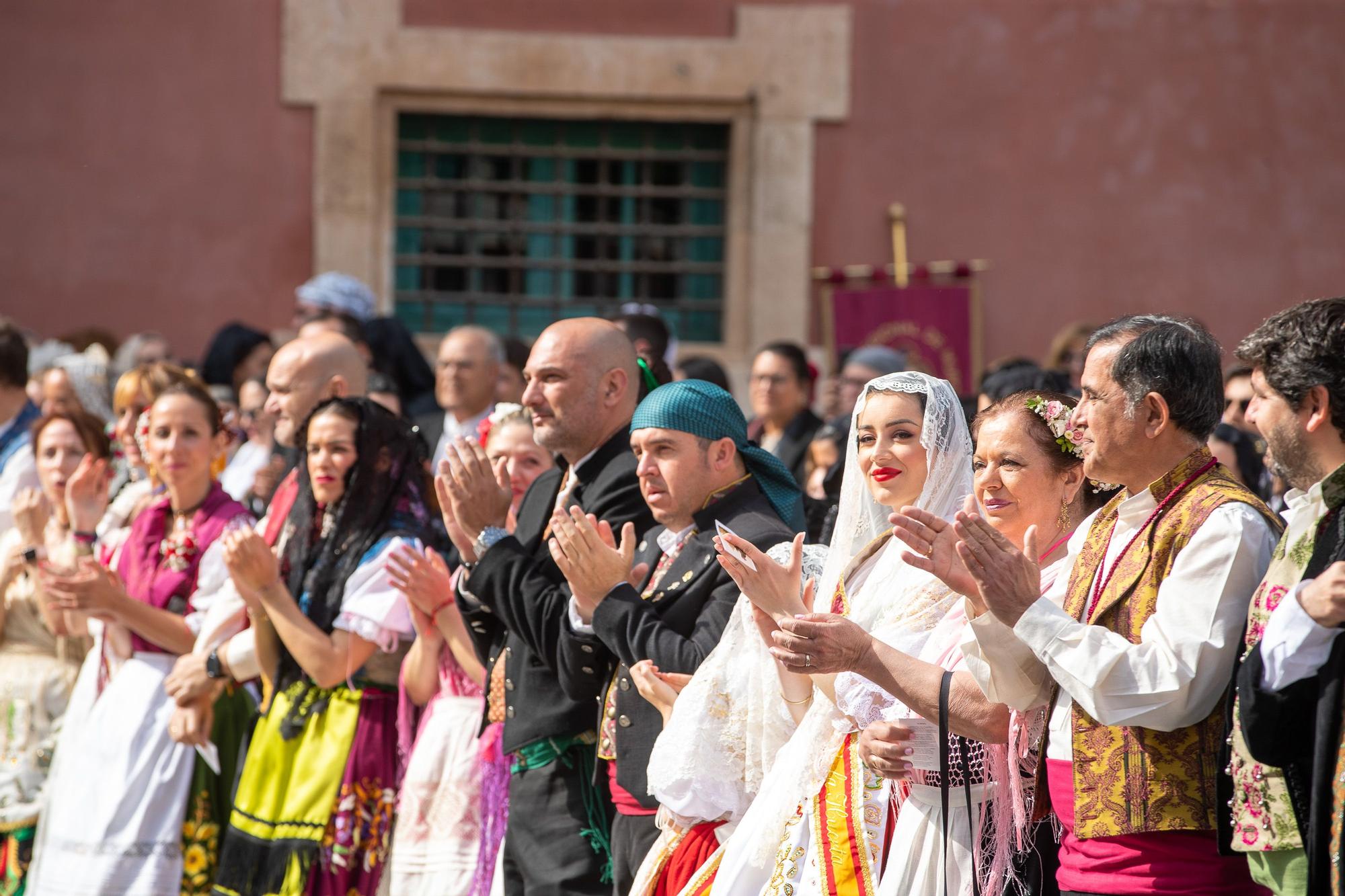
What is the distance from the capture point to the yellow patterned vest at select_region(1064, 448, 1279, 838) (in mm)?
2994

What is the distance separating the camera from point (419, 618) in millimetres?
5121

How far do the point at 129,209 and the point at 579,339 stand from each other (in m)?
6.74

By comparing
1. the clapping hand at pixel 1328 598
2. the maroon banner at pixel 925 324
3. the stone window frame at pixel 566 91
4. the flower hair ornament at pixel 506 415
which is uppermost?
the stone window frame at pixel 566 91

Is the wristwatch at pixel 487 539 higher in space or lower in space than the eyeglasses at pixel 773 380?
lower

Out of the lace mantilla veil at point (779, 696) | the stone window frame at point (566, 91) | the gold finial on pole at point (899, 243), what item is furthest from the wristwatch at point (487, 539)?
the gold finial on pole at point (899, 243)

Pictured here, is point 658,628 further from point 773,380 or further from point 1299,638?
point 773,380

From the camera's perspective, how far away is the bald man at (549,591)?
175 inches

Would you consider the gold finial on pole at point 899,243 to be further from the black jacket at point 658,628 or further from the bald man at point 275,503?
the black jacket at point 658,628

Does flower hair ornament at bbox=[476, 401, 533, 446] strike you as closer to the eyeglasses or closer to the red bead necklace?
the eyeglasses

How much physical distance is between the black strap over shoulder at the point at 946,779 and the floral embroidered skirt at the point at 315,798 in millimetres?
2380

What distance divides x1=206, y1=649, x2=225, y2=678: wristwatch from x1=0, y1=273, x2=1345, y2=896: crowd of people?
10 mm

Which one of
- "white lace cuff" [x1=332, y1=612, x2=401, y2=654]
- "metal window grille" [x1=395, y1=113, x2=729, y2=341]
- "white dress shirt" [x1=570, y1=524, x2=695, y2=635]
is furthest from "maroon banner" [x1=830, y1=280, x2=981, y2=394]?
"white dress shirt" [x1=570, y1=524, x2=695, y2=635]

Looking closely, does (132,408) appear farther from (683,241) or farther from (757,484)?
(683,241)

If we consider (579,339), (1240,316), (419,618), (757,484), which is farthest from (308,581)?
(1240,316)
